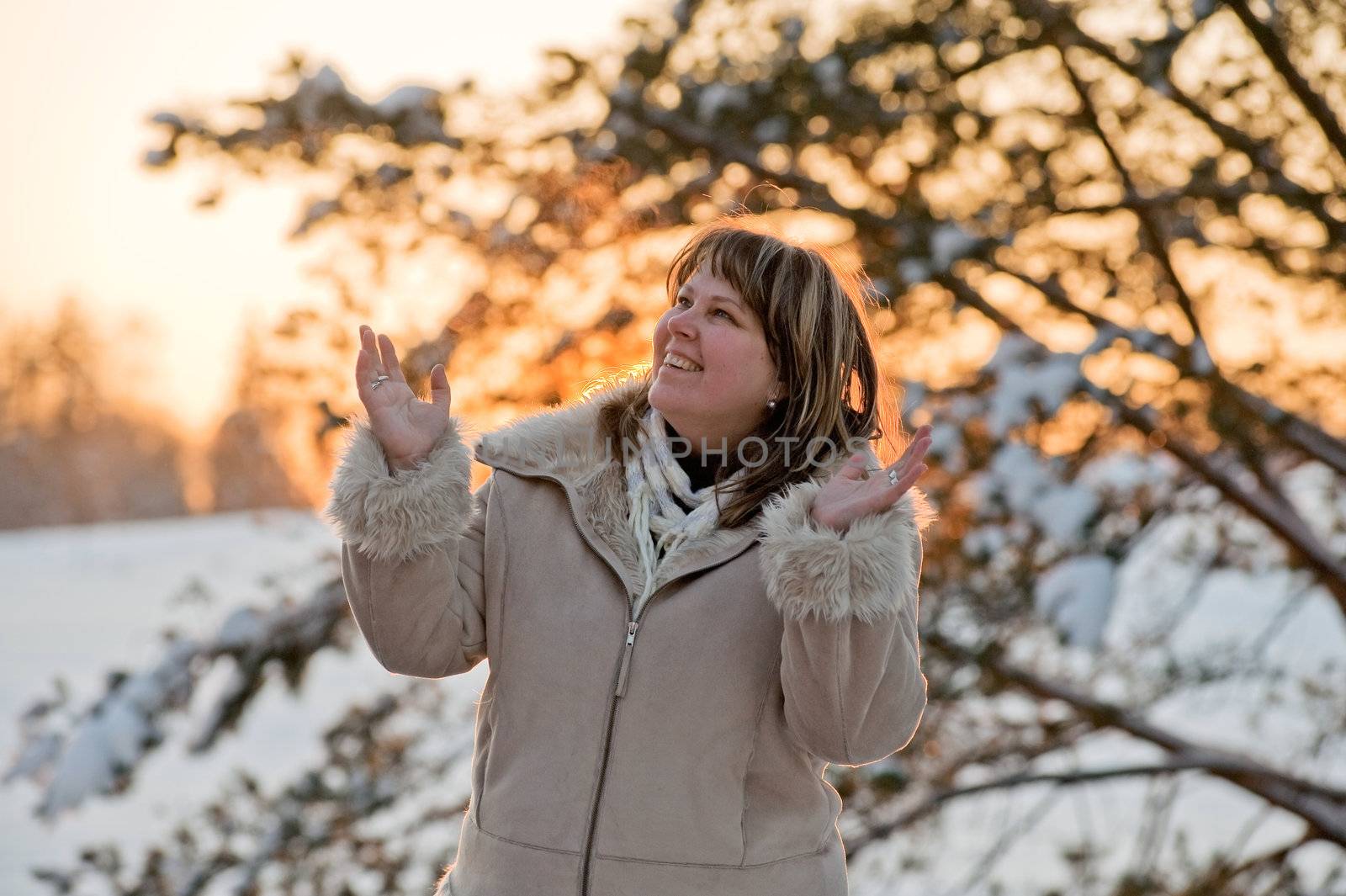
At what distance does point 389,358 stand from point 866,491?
23.1 inches

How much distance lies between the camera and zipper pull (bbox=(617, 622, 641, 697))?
61.4 inches

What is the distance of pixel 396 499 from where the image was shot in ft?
5.18

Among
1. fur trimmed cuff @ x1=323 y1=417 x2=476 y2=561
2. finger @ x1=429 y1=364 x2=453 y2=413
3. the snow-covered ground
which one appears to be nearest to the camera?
fur trimmed cuff @ x1=323 y1=417 x2=476 y2=561

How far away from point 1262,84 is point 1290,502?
1.29m

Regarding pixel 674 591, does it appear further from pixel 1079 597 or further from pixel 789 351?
pixel 1079 597

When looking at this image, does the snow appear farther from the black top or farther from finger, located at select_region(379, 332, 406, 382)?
finger, located at select_region(379, 332, 406, 382)

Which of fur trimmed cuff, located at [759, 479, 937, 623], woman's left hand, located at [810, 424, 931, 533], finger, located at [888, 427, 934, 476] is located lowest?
fur trimmed cuff, located at [759, 479, 937, 623]

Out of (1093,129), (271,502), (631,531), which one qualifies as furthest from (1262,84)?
(271,502)

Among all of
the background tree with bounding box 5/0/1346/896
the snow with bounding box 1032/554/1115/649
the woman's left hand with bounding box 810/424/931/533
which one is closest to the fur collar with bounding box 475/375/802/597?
the woman's left hand with bounding box 810/424/931/533

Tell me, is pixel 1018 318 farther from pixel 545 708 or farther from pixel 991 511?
pixel 545 708

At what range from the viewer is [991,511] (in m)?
3.39

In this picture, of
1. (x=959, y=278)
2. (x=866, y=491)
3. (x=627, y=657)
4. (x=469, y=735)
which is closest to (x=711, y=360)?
(x=866, y=491)

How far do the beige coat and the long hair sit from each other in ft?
0.30

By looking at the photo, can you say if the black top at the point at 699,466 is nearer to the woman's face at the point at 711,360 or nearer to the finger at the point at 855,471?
the woman's face at the point at 711,360
